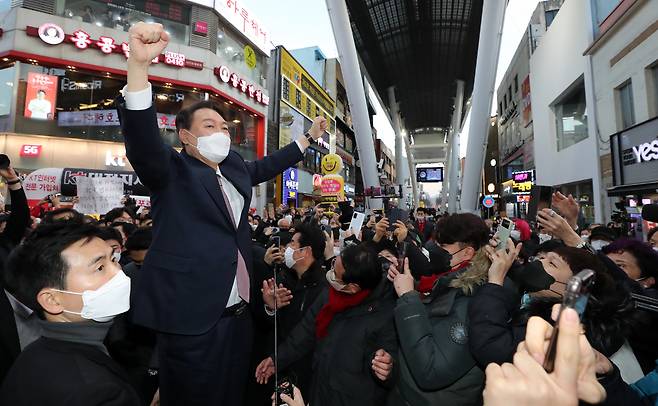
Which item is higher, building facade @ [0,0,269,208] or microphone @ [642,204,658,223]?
building facade @ [0,0,269,208]

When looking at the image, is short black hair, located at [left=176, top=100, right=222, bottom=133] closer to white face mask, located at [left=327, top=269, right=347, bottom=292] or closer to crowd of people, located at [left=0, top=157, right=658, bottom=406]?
crowd of people, located at [left=0, top=157, right=658, bottom=406]

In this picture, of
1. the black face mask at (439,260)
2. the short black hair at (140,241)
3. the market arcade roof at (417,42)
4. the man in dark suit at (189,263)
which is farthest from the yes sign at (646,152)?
the market arcade roof at (417,42)

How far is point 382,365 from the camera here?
6.28ft

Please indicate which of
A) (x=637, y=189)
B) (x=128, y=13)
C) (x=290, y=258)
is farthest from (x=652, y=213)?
(x=128, y=13)

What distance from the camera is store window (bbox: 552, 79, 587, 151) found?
1441 cm

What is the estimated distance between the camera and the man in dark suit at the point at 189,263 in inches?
55.1

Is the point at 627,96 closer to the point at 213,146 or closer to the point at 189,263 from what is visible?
the point at 213,146

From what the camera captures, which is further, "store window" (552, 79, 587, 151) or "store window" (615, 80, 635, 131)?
"store window" (552, 79, 587, 151)

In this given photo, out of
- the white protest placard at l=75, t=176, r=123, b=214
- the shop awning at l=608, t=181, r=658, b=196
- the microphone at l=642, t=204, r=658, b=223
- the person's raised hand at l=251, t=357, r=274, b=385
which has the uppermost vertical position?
the shop awning at l=608, t=181, r=658, b=196

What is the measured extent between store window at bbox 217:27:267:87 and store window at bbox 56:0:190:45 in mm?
2064

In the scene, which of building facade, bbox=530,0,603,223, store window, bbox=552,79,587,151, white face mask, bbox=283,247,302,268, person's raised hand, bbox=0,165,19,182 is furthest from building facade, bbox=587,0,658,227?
person's raised hand, bbox=0,165,19,182

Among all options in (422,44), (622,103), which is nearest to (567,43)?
(622,103)

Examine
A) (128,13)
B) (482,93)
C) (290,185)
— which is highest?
(128,13)

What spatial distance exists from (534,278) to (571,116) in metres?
17.8
